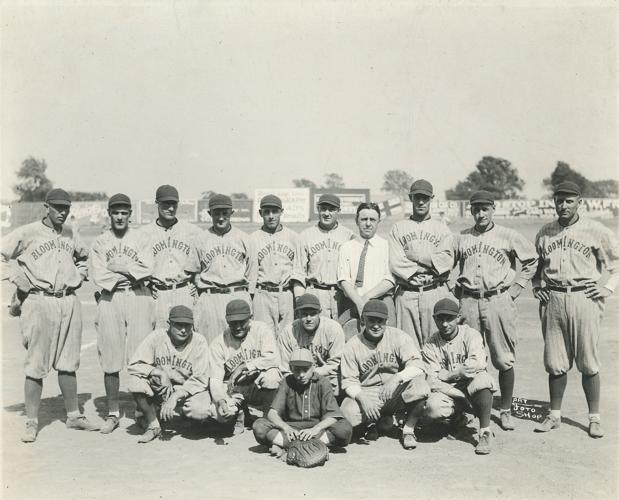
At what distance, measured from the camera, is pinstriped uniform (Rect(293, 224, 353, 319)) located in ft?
21.9

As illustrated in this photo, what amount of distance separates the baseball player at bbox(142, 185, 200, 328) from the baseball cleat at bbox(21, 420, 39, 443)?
143 cm

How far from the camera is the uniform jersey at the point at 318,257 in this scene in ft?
21.9

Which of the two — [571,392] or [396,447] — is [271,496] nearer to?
[396,447]

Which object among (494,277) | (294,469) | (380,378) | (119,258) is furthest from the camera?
(119,258)

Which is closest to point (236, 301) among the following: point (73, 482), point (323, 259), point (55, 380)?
point (323, 259)

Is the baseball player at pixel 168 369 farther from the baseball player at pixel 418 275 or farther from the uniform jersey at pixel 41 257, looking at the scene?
the baseball player at pixel 418 275

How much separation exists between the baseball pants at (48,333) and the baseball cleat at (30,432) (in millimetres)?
418

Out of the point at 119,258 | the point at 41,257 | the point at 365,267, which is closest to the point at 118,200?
the point at 119,258

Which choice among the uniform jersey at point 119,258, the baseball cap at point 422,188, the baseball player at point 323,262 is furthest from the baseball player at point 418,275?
the uniform jersey at point 119,258

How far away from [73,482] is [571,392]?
5.38 metres

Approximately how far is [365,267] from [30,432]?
3503mm

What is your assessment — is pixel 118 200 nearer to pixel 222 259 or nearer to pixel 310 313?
pixel 222 259

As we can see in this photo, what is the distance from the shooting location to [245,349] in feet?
19.9

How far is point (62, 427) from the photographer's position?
20.2 feet
